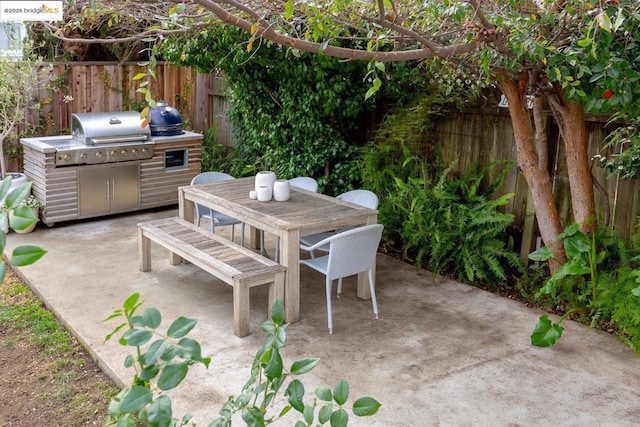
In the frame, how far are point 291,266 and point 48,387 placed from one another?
1.70m

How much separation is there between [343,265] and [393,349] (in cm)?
68

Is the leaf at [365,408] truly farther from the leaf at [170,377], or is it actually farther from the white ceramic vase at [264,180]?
the white ceramic vase at [264,180]

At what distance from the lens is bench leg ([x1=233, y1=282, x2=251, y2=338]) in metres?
4.34

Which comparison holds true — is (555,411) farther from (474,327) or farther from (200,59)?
(200,59)

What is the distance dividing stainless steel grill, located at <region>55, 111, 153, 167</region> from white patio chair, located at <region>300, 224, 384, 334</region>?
3.38 meters

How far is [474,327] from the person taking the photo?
4.69m

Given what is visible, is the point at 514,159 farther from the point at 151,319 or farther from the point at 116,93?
the point at 116,93

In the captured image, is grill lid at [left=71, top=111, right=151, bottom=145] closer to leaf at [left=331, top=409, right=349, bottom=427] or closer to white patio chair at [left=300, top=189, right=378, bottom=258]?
Answer: white patio chair at [left=300, top=189, right=378, bottom=258]

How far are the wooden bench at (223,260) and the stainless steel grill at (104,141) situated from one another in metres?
1.86

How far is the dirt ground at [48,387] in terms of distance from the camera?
11.4ft

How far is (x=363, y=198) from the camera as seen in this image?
5.59m

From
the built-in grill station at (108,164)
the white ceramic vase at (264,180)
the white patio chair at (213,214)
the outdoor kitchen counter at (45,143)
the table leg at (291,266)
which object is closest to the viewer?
the table leg at (291,266)

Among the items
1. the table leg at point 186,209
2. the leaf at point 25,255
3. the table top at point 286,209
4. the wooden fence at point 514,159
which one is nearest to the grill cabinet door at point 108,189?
the table leg at point 186,209

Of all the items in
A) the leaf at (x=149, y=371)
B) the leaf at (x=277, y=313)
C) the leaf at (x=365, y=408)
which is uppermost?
the leaf at (x=277, y=313)
